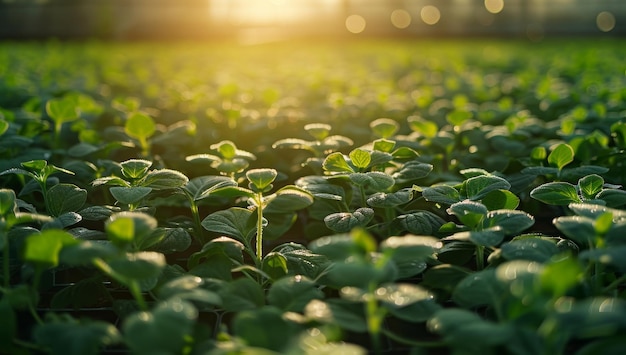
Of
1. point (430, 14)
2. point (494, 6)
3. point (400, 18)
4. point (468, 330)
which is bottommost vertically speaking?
point (468, 330)

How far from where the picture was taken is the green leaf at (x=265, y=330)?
90 centimetres

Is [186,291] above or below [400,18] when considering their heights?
below

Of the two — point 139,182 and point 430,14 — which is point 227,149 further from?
point 430,14

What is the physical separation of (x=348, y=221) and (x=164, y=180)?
1.41 ft

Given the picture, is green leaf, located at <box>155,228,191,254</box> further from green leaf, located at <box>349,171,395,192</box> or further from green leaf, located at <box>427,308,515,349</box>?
green leaf, located at <box>427,308,515,349</box>

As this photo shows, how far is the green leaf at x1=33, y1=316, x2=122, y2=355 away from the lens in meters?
0.89

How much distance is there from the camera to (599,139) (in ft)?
6.45

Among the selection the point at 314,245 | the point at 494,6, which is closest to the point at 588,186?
the point at 314,245

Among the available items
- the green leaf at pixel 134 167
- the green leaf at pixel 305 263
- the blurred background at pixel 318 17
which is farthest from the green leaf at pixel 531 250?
the blurred background at pixel 318 17

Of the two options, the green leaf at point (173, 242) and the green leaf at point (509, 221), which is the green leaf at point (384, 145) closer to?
the green leaf at point (509, 221)

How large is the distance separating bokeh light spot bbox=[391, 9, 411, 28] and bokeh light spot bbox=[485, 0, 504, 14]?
272cm

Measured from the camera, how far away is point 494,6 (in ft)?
69.0

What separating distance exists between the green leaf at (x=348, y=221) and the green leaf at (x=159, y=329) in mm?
581

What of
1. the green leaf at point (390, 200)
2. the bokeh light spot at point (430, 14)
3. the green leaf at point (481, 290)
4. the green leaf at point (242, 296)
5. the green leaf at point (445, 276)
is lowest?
the green leaf at point (445, 276)
